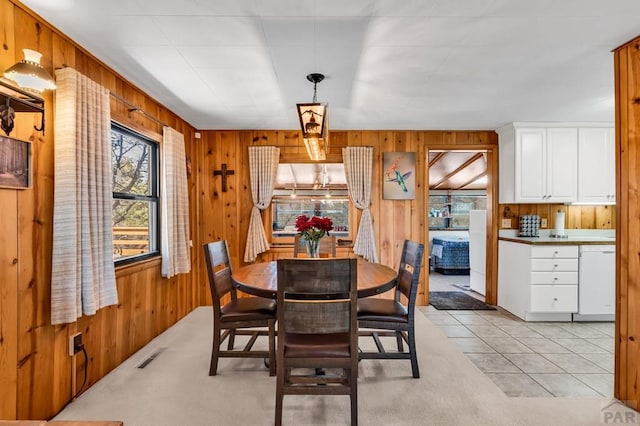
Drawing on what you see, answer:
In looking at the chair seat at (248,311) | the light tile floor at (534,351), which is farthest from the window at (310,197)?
the chair seat at (248,311)

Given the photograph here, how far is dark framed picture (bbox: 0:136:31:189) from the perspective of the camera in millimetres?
1554

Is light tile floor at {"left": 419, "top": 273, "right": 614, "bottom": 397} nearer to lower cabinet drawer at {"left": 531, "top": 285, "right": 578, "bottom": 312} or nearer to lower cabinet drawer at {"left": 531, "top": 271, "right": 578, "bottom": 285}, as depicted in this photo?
lower cabinet drawer at {"left": 531, "top": 285, "right": 578, "bottom": 312}

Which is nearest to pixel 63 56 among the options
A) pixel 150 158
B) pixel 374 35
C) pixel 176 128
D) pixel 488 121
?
pixel 150 158

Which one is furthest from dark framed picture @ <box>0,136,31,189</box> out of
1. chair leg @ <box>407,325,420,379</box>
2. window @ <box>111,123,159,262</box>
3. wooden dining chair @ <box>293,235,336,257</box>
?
chair leg @ <box>407,325,420,379</box>

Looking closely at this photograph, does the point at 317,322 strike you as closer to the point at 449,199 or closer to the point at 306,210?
the point at 306,210

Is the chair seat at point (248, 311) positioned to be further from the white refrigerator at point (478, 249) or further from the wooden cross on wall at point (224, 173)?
the white refrigerator at point (478, 249)

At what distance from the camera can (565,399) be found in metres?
2.02

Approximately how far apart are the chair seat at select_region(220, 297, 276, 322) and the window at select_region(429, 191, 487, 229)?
6.06 m

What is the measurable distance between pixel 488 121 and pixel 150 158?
12.7ft

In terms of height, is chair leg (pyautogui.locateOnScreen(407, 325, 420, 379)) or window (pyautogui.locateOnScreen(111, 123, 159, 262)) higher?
window (pyautogui.locateOnScreen(111, 123, 159, 262))

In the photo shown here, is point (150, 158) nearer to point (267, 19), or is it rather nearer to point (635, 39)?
point (267, 19)

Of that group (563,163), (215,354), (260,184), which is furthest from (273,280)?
(563,163)

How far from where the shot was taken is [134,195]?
111 inches

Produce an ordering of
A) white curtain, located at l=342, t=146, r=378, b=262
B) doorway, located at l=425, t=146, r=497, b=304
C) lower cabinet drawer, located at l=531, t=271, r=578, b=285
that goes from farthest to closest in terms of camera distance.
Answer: doorway, located at l=425, t=146, r=497, b=304
white curtain, located at l=342, t=146, r=378, b=262
lower cabinet drawer, located at l=531, t=271, r=578, b=285
